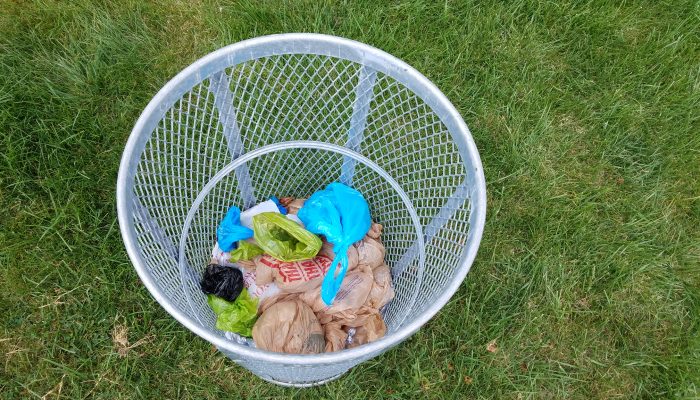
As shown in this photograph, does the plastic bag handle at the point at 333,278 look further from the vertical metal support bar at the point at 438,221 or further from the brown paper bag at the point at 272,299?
the vertical metal support bar at the point at 438,221

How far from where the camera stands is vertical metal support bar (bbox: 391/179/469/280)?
1445 mm

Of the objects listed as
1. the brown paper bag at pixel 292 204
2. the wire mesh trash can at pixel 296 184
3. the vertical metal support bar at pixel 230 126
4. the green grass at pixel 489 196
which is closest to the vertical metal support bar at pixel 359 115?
the wire mesh trash can at pixel 296 184

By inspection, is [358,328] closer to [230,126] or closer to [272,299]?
[272,299]

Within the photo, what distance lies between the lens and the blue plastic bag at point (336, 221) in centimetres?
158

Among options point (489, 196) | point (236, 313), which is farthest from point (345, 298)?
point (489, 196)

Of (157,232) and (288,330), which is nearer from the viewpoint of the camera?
(157,232)

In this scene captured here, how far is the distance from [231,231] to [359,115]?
0.53 metres

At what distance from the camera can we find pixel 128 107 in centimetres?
202

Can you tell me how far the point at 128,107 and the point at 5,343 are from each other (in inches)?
35.1

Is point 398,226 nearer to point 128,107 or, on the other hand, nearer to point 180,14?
point 128,107

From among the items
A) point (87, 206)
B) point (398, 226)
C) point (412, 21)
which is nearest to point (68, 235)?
point (87, 206)

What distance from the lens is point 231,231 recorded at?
171 cm

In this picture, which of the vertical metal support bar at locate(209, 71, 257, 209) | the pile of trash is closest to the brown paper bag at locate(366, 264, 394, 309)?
the pile of trash

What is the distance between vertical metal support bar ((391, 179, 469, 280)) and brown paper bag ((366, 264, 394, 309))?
0.06m
